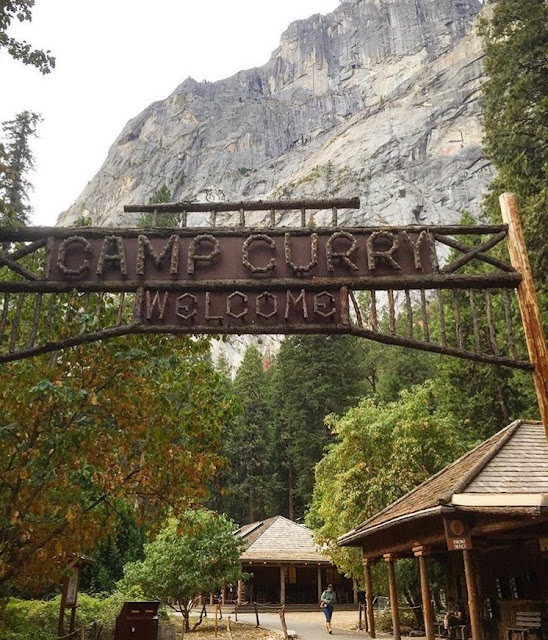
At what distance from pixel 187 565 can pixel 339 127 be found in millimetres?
95244

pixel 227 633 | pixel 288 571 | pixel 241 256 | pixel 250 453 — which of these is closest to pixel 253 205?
pixel 241 256

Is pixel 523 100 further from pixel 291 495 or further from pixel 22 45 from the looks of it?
pixel 291 495

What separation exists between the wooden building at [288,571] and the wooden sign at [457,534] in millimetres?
20996

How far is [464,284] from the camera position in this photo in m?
5.67

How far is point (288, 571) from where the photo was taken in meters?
32.6

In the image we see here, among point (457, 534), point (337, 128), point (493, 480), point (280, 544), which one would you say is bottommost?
point (457, 534)

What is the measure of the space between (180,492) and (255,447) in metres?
38.9

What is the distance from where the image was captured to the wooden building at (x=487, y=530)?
9.33 m

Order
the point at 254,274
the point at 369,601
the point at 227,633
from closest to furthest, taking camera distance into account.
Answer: the point at 254,274 → the point at 369,601 → the point at 227,633

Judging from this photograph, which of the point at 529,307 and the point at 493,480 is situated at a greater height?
the point at 529,307

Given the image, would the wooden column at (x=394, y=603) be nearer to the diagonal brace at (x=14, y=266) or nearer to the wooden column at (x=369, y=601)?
the wooden column at (x=369, y=601)

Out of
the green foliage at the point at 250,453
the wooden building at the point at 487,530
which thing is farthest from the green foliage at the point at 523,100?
the green foliage at the point at 250,453

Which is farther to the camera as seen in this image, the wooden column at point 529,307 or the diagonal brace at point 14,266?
the diagonal brace at point 14,266

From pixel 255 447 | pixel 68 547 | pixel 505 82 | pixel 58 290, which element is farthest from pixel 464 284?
pixel 255 447
